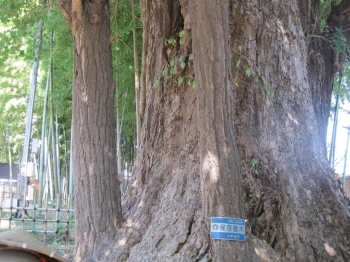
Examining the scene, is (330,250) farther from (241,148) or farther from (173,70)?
(173,70)

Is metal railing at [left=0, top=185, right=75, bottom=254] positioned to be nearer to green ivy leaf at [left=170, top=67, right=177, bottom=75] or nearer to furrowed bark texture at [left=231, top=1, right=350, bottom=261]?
green ivy leaf at [left=170, top=67, right=177, bottom=75]

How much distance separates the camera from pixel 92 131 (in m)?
4.77

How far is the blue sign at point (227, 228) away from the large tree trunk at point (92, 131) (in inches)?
61.1

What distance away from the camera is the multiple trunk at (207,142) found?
3625mm

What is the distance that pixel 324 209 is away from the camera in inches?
178

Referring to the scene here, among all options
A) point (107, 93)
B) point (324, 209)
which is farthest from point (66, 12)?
point (324, 209)

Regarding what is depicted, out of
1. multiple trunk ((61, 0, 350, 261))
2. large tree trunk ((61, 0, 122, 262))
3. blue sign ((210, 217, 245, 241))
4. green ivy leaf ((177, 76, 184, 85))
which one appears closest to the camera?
blue sign ((210, 217, 245, 241))

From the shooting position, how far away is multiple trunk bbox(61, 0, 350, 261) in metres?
3.62

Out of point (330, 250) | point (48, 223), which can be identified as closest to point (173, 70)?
point (330, 250)

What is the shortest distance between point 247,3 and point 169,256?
9.08 feet

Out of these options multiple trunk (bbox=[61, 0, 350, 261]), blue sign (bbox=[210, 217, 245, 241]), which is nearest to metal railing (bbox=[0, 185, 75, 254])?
multiple trunk (bbox=[61, 0, 350, 261])

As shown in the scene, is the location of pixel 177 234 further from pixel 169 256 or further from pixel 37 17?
pixel 37 17

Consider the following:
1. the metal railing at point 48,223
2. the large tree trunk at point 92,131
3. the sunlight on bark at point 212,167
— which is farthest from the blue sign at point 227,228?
the metal railing at point 48,223

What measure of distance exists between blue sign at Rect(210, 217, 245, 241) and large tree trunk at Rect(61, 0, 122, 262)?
1.55m
